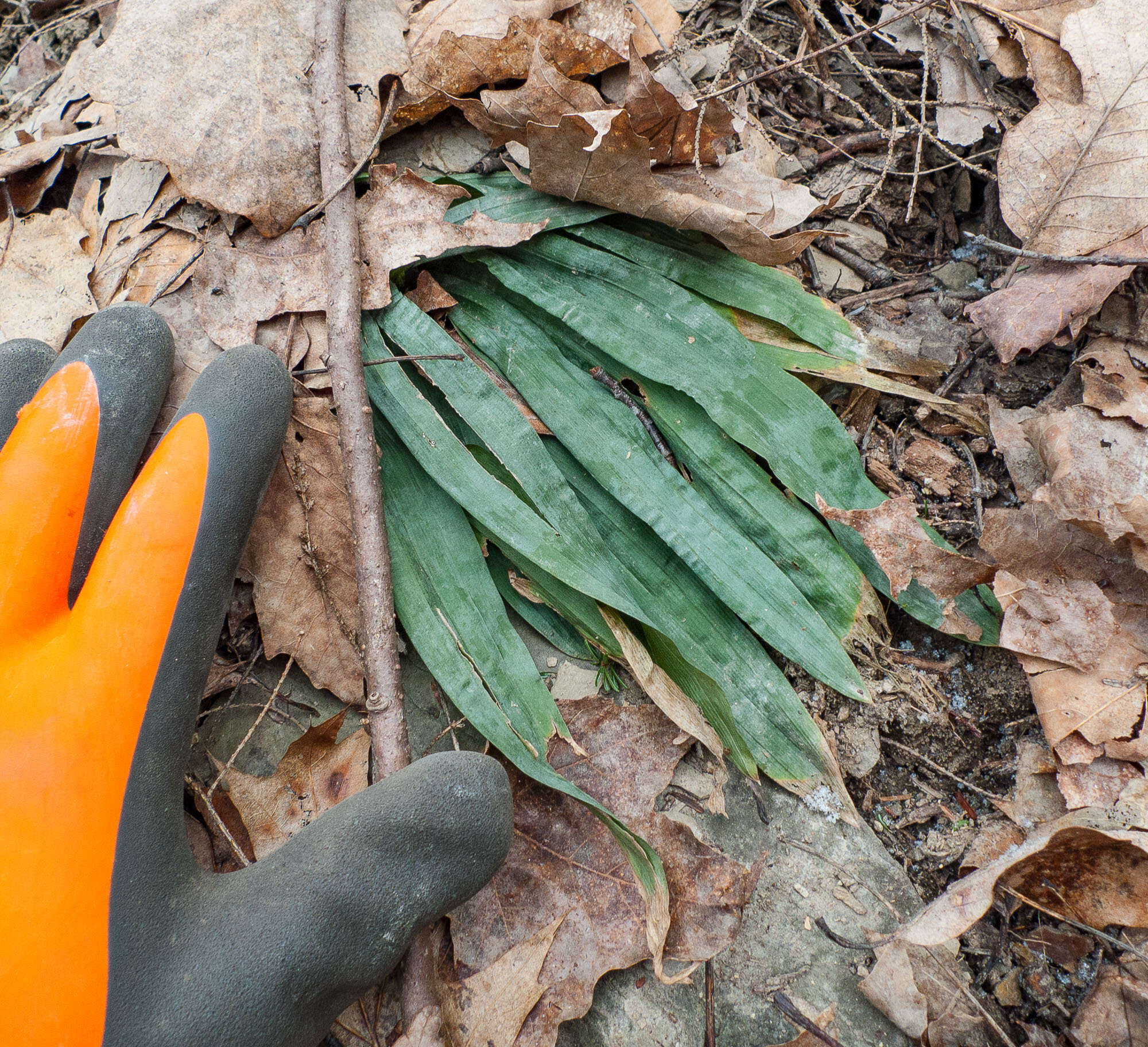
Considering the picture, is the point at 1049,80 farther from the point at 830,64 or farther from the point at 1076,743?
the point at 1076,743

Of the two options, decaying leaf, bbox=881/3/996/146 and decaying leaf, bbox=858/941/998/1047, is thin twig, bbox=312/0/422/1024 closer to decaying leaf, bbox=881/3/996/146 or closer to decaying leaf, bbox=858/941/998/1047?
decaying leaf, bbox=858/941/998/1047

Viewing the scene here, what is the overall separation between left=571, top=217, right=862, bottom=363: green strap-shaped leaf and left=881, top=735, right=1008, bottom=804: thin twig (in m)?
0.74

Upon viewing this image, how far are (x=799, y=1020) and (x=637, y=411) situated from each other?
111 cm

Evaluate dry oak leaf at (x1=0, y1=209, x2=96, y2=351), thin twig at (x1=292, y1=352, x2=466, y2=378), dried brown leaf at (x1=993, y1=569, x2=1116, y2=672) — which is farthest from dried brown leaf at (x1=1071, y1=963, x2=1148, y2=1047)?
dry oak leaf at (x1=0, y1=209, x2=96, y2=351)

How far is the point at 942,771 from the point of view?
4.29ft

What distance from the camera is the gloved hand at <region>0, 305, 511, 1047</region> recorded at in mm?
919

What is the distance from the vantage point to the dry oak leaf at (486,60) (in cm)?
142

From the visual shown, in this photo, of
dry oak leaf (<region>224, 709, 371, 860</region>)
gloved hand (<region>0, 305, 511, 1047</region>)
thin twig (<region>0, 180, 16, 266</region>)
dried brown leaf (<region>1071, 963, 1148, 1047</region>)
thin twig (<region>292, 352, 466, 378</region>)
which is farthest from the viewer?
thin twig (<region>0, 180, 16, 266</region>)

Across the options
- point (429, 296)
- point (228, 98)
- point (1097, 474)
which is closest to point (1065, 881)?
point (1097, 474)

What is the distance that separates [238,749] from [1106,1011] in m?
1.49

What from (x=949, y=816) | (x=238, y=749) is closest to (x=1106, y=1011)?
(x=949, y=816)

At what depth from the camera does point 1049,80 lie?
1411 millimetres

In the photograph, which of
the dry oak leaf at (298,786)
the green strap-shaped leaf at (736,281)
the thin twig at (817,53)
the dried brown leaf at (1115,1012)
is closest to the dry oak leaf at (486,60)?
the thin twig at (817,53)

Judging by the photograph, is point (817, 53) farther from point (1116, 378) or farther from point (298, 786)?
point (298, 786)
